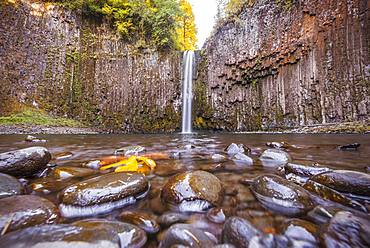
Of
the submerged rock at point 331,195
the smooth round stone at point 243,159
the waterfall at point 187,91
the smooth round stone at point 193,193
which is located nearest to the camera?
the submerged rock at point 331,195

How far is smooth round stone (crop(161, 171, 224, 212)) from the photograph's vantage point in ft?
5.73

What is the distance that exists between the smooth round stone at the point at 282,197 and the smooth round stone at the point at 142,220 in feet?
3.13

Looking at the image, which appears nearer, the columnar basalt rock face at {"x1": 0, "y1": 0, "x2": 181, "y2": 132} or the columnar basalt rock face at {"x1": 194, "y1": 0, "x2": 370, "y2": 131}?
the columnar basalt rock face at {"x1": 194, "y1": 0, "x2": 370, "y2": 131}

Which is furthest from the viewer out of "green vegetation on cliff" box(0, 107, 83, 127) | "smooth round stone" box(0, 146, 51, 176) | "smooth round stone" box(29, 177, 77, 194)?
"green vegetation on cliff" box(0, 107, 83, 127)

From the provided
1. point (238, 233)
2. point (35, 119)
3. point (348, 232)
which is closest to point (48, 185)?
point (238, 233)

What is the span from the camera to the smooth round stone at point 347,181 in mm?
1803

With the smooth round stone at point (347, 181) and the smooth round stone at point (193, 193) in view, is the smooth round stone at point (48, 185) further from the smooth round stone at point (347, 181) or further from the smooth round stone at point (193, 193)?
the smooth round stone at point (347, 181)

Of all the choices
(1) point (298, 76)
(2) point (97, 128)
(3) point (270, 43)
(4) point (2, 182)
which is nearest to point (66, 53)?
(2) point (97, 128)

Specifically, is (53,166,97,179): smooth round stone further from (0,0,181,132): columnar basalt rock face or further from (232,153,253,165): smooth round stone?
(0,0,181,132): columnar basalt rock face

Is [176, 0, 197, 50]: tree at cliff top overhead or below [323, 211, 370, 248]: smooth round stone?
overhead

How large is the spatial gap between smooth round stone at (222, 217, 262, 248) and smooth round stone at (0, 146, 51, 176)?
97.9 inches

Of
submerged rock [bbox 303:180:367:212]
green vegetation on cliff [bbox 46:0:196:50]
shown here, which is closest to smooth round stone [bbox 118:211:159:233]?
submerged rock [bbox 303:180:367:212]

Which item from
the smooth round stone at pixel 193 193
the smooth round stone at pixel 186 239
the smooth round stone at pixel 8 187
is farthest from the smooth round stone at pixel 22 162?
the smooth round stone at pixel 186 239

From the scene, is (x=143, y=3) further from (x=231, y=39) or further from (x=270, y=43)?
(x=270, y=43)
